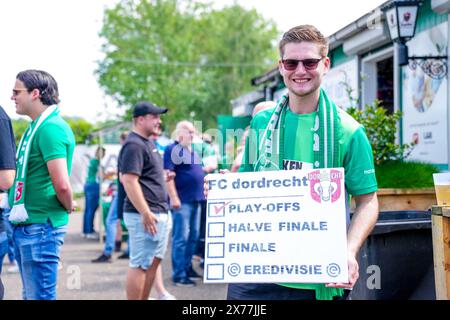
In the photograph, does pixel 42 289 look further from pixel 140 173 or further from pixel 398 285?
pixel 398 285

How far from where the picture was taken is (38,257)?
449 centimetres

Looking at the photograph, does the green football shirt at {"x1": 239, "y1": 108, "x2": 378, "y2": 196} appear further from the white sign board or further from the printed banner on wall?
the printed banner on wall

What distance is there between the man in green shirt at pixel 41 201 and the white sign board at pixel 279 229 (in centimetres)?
206

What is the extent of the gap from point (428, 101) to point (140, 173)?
12.7 feet

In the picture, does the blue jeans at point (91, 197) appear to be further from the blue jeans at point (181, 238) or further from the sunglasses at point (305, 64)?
the sunglasses at point (305, 64)

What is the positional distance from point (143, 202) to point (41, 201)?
5.47 feet

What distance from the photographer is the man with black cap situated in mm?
6172

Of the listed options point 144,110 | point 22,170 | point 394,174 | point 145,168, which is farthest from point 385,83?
point 22,170

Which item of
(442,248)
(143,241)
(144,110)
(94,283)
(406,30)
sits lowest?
(94,283)

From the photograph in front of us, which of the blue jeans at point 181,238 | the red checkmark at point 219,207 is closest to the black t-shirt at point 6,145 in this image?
the red checkmark at point 219,207

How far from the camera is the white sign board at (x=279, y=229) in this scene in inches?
104

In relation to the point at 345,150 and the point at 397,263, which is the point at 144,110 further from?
the point at 345,150

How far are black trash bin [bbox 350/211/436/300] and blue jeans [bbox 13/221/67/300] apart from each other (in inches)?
77.9

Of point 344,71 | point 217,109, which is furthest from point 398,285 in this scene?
point 217,109
